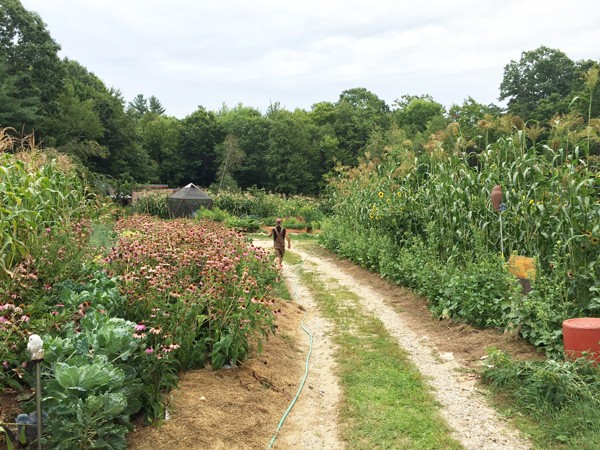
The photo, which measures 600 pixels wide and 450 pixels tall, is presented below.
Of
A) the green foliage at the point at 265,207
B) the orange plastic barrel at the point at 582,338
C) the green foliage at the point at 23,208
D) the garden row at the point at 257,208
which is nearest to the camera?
the orange plastic barrel at the point at 582,338

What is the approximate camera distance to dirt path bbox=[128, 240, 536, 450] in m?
3.37

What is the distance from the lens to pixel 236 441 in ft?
10.9

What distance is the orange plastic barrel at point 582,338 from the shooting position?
3949 millimetres

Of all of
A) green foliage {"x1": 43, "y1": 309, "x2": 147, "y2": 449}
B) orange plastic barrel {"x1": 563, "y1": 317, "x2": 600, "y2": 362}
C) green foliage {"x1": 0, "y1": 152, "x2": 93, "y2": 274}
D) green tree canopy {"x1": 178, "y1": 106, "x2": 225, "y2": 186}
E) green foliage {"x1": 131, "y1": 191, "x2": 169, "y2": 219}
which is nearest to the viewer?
green foliage {"x1": 43, "y1": 309, "x2": 147, "y2": 449}

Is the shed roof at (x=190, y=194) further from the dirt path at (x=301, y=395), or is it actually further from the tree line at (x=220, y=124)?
the dirt path at (x=301, y=395)

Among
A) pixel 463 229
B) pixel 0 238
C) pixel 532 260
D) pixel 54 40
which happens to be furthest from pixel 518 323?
pixel 54 40

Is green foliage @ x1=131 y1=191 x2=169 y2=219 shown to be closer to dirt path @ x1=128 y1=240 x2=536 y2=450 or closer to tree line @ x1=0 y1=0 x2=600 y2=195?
tree line @ x1=0 y1=0 x2=600 y2=195

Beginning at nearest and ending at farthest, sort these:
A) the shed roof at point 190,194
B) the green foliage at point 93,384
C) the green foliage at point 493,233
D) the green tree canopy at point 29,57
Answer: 1. the green foliage at point 93,384
2. the green foliage at point 493,233
3. the shed roof at point 190,194
4. the green tree canopy at point 29,57

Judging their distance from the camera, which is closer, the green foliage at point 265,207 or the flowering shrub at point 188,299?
the flowering shrub at point 188,299

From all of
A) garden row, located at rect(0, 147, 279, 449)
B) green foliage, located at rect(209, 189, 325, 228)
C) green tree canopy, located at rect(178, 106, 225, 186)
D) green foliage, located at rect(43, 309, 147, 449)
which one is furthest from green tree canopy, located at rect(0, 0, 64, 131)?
green foliage, located at rect(43, 309, 147, 449)

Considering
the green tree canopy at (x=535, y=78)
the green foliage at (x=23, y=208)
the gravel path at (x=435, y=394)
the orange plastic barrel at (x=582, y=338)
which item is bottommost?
the gravel path at (x=435, y=394)

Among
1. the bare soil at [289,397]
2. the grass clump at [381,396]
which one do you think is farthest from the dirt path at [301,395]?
the grass clump at [381,396]

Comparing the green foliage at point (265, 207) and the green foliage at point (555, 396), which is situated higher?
the green foliage at point (265, 207)

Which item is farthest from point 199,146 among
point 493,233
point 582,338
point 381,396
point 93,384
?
point 93,384
